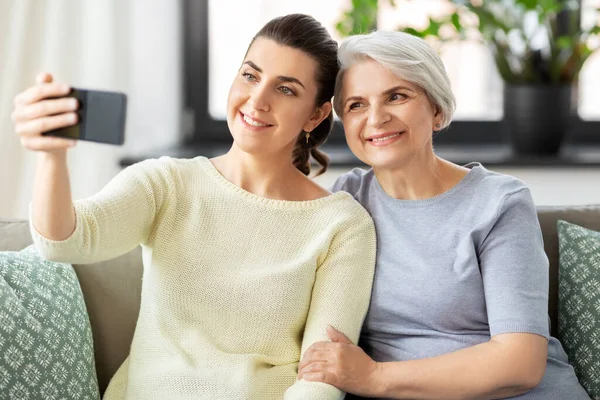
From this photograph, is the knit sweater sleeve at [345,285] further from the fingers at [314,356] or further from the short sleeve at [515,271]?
the short sleeve at [515,271]

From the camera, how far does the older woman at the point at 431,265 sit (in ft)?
5.36

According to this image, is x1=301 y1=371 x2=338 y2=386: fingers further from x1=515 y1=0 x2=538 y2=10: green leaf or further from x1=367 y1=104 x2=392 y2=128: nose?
x1=515 y1=0 x2=538 y2=10: green leaf

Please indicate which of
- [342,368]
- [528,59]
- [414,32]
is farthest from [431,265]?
[528,59]

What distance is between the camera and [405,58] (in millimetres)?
1731

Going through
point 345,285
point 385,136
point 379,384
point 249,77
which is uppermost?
point 249,77

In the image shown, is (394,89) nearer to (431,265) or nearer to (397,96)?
(397,96)

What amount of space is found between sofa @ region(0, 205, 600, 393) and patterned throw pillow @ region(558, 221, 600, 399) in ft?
0.23

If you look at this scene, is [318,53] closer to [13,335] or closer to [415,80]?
[415,80]

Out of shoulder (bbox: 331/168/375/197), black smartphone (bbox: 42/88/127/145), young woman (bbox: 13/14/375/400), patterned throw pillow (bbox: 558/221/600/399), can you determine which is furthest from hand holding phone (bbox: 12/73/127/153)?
patterned throw pillow (bbox: 558/221/600/399)

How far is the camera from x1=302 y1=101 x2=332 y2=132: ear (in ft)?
6.20

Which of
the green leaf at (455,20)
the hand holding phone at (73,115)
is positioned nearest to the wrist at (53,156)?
the hand holding phone at (73,115)

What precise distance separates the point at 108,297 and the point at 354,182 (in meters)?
0.62

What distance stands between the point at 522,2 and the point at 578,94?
0.66 metres

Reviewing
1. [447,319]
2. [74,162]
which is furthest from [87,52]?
[447,319]
